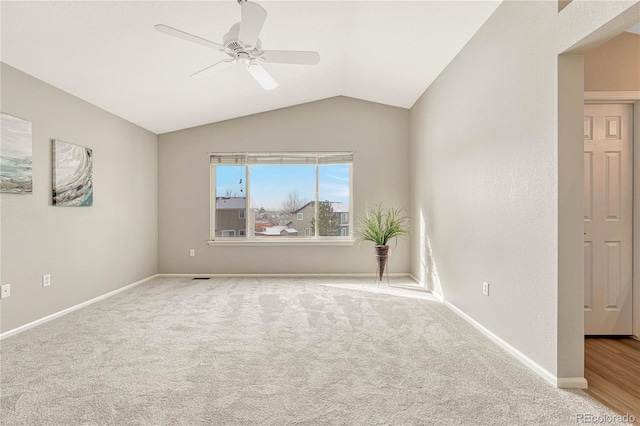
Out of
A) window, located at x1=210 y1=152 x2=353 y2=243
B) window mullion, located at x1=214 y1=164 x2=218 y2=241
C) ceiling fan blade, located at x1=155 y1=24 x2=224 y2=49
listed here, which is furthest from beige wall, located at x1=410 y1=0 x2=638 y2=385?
window mullion, located at x1=214 y1=164 x2=218 y2=241

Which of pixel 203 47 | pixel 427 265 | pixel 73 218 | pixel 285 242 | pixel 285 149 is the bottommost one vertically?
pixel 427 265

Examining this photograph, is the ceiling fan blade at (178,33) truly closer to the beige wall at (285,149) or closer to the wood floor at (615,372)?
the beige wall at (285,149)

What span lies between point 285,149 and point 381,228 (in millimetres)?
2084

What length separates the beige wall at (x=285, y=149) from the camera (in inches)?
226

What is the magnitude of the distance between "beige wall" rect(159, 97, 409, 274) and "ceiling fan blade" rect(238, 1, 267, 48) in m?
3.20

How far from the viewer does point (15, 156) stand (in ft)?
10.1

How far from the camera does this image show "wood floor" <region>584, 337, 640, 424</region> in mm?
1942

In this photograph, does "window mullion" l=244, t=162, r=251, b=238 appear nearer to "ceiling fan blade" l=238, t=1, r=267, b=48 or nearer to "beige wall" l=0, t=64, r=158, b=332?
"beige wall" l=0, t=64, r=158, b=332

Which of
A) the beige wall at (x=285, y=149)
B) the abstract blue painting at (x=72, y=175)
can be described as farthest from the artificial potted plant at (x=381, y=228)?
the abstract blue painting at (x=72, y=175)

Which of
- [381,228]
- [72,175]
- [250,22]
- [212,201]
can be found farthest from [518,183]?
[212,201]

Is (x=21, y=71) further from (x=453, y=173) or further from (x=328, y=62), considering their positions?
(x=453, y=173)

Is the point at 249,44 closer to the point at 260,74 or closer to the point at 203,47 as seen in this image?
the point at 260,74

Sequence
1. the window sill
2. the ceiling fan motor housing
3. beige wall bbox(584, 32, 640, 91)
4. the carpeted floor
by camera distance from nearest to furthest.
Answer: the carpeted floor, the ceiling fan motor housing, beige wall bbox(584, 32, 640, 91), the window sill

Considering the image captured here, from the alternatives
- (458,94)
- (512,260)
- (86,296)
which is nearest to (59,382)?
(86,296)
